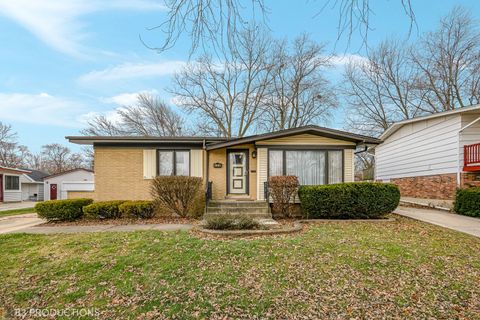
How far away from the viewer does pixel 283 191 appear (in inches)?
336

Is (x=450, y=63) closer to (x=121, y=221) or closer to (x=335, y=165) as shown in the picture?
(x=335, y=165)

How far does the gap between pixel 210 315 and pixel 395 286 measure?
103 inches

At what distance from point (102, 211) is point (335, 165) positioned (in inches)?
337

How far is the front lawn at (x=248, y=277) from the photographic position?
316 centimetres

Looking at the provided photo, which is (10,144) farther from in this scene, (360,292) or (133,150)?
(360,292)

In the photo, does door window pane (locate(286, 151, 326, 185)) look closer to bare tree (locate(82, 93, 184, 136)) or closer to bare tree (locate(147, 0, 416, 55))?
bare tree (locate(147, 0, 416, 55))

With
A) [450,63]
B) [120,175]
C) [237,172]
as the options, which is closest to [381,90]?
[450,63]

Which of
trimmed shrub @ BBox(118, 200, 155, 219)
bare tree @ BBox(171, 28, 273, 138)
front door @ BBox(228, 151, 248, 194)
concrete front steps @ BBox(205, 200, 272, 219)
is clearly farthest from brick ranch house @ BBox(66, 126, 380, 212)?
bare tree @ BBox(171, 28, 273, 138)

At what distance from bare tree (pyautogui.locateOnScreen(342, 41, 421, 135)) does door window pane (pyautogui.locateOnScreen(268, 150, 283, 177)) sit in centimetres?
1757

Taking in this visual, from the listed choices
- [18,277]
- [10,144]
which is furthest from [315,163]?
[10,144]

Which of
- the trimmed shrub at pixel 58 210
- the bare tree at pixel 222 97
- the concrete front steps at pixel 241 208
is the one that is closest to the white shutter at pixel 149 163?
the trimmed shrub at pixel 58 210

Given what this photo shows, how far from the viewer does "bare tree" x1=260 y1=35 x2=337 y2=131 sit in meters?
22.1

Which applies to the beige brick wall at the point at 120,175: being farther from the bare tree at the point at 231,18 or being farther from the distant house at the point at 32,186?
the distant house at the point at 32,186

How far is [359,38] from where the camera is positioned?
2439 millimetres
